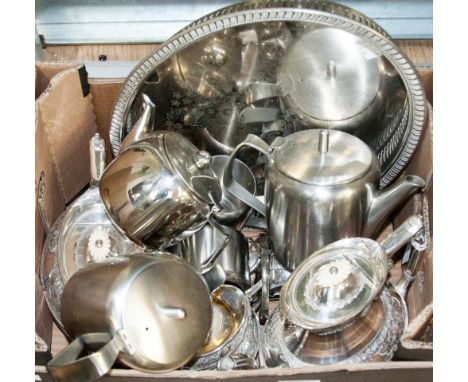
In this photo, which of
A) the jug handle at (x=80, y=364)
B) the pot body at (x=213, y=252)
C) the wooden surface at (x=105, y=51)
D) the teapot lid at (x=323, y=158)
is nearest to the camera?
the jug handle at (x=80, y=364)

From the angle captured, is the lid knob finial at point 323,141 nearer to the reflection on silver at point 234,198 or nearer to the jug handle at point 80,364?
the reflection on silver at point 234,198

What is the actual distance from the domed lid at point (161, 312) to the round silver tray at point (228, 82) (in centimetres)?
27

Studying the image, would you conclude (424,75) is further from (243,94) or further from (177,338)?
(177,338)

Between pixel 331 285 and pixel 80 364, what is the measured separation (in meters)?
0.32

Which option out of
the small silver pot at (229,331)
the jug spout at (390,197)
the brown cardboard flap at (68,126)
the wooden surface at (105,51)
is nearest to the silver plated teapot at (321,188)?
the jug spout at (390,197)

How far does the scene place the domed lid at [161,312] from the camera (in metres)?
0.67

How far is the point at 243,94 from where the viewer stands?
93 cm

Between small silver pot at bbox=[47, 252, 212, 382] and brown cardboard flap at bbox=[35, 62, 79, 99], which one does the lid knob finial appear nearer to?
small silver pot at bbox=[47, 252, 212, 382]

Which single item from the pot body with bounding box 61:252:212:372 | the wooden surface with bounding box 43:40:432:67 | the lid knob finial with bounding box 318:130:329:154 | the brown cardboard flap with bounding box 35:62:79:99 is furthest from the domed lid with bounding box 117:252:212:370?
the wooden surface with bounding box 43:40:432:67

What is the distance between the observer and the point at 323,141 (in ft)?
2.70

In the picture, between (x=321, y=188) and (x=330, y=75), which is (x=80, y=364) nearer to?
(x=321, y=188)
